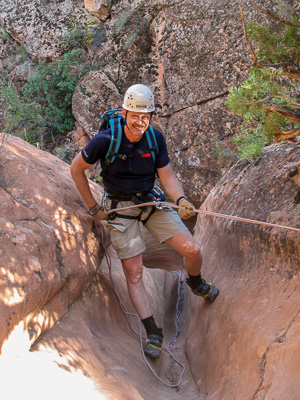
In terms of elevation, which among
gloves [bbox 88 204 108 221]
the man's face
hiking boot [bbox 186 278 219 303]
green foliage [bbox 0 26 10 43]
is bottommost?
hiking boot [bbox 186 278 219 303]

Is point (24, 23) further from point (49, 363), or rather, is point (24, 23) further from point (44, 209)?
point (49, 363)

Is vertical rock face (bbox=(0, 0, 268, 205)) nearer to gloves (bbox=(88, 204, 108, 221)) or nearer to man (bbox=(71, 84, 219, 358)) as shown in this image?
man (bbox=(71, 84, 219, 358))

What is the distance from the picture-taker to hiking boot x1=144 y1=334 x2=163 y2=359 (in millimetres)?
4031

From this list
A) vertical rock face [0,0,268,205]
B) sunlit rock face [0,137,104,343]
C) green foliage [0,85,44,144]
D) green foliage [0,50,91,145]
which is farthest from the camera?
green foliage [0,50,91,145]

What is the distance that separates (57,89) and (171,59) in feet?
11.2

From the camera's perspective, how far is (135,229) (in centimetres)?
413

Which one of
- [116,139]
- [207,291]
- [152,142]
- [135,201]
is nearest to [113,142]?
[116,139]

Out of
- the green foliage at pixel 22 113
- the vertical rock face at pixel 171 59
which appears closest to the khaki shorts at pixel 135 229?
the vertical rock face at pixel 171 59

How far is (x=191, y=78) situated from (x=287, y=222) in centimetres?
690

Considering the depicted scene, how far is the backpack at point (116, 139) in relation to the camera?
3.81 meters

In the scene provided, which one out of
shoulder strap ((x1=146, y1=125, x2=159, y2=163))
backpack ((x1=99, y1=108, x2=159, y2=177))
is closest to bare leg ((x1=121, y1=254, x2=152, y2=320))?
backpack ((x1=99, y1=108, x2=159, y2=177))

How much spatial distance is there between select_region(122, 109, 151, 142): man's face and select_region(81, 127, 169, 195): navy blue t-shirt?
0.10 metres

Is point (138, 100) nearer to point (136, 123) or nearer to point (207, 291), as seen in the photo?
point (136, 123)

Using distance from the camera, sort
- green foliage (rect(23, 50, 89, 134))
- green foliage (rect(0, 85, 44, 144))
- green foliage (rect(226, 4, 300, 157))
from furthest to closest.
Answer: green foliage (rect(23, 50, 89, 134)) < green foliage (rect(0, 85, 44, 144)) < green foliage (rect(226, 4, 300, 157))
